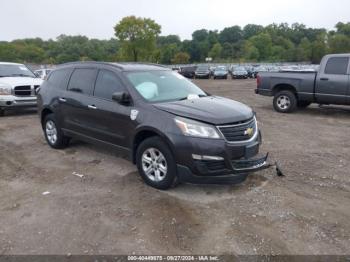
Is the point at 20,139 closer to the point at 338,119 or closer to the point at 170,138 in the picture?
the point at 170,138

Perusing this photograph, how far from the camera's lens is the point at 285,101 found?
12.4m

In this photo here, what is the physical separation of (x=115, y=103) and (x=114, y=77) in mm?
467

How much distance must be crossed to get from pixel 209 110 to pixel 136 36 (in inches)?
2751

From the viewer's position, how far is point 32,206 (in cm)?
486

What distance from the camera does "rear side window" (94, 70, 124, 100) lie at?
5929mm

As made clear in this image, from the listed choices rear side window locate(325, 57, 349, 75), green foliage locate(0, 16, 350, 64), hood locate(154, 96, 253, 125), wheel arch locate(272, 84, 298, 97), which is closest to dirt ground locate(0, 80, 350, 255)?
hood locate(154, 96, 253, 125)

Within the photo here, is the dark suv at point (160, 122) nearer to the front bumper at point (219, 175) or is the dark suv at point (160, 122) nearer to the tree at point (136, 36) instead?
the front bumper at point (219, 175)

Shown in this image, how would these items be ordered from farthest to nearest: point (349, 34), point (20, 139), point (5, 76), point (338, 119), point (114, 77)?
point (349, 34) → point (5, 76) → point (338, 119) → point (20, 139) → point (114, 77)

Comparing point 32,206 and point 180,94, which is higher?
point 180,94

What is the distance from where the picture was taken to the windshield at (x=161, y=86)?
5688 millimetres

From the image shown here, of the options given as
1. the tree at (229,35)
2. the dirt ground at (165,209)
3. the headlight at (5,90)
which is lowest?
the dirt ground at (165,209)

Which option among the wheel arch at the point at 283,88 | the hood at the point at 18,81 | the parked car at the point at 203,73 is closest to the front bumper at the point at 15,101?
the hood at the point at 18,81

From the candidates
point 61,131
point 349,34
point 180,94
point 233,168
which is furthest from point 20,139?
point 349,34

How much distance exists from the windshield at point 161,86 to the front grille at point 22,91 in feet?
23.8
